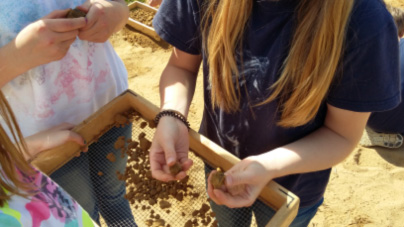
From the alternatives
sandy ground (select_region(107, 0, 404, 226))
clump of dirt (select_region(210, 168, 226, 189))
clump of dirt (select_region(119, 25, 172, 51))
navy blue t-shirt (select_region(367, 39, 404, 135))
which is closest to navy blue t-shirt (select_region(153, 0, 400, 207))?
clump of dirt (select_region(210, 168, 226, 189))

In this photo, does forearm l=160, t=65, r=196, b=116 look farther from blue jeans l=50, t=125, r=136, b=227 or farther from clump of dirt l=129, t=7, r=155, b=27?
clump of dirt l=129, t=7, r=155, b=27

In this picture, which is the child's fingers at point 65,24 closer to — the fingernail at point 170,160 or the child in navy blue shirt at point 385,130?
the fingernail at point 170,160

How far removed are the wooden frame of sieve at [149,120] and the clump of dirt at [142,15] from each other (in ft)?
7.93

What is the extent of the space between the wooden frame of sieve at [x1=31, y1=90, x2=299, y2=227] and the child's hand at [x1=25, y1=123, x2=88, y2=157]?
2cm

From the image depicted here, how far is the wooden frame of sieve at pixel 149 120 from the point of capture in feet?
2.91

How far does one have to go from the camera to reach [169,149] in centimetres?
98

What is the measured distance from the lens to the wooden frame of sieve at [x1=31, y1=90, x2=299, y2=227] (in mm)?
888

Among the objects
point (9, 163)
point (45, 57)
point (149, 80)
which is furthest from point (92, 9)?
point (149, 80)

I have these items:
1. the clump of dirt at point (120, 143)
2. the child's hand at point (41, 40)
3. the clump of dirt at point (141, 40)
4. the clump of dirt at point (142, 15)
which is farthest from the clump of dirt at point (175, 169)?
the clump of dirt at point (142, 15)

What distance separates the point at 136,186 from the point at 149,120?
231 mm

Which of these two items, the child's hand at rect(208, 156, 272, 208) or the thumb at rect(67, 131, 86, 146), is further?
the thumb at rect(67, 131, 86, 146)

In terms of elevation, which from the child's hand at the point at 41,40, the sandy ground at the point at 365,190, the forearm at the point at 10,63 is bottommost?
the sandy ground at the point at 365,190

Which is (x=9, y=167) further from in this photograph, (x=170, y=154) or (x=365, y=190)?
(x=365, y=190)

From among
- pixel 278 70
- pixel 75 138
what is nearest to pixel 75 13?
pixel 75 138
